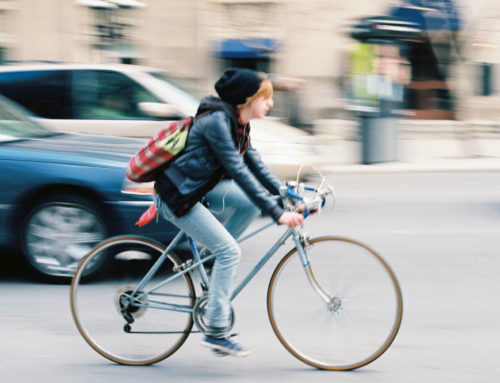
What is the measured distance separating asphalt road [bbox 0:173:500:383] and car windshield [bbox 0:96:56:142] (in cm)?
98

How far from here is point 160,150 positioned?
367cm

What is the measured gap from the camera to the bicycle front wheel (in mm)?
3795

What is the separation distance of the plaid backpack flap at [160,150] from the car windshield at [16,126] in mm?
2300

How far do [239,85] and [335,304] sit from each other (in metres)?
1.16

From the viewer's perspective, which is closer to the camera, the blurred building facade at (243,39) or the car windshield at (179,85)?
the car windshield at (179,85)

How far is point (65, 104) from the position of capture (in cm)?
836

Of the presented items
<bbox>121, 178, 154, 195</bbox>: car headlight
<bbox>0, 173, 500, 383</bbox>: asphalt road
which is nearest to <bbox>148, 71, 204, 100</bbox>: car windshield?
<bbox>0, 173, 500, 383</bbox>: asphalt road

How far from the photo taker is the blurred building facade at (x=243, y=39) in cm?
1866

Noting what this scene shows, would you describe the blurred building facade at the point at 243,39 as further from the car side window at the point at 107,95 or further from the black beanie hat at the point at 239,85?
the black beanie hat at the point at 239,85

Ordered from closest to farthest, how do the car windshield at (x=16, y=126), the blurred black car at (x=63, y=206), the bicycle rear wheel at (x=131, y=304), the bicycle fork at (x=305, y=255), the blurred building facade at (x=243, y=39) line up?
1. the bicycle fork at (x=305, y=255)
2. the bicycle rear wheel at (x=131, y=304)
3. the blurred black car at (x=63, y=206)
4. the car windshield at (x=16, y=126)
5. the blurred building facade at (x=243, y=39)

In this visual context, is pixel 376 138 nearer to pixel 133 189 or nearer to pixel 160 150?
pixel 133 189

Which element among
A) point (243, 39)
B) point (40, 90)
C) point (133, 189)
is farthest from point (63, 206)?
point (243, 39)

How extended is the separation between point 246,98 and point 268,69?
54.6 ft

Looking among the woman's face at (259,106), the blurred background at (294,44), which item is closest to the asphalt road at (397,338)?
the woman's face at (259,106)
